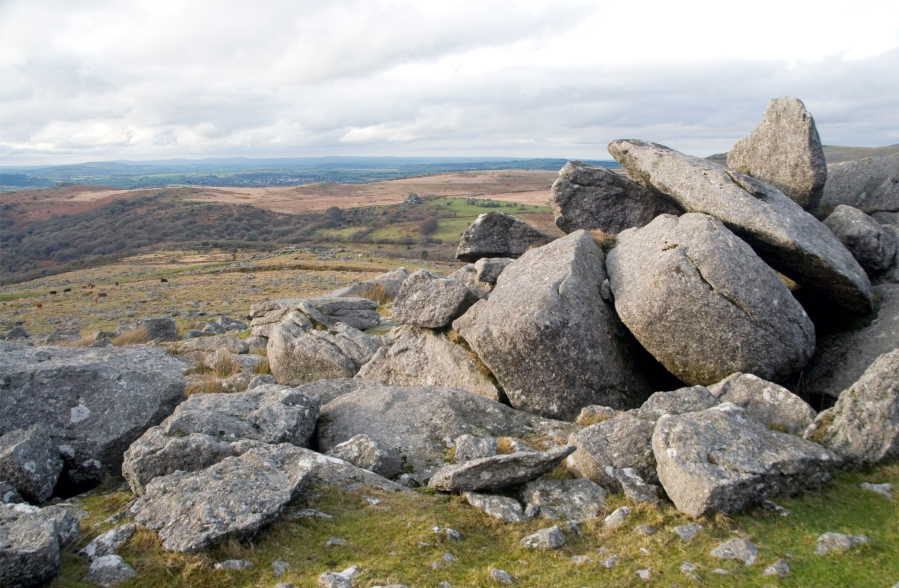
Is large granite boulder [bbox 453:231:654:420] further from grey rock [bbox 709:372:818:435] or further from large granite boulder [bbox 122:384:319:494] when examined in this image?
large granite boulder [bbox 122:384:319:494]

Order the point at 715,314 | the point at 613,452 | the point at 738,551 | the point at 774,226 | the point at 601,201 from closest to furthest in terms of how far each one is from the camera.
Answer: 1. the point at 738,551
2. the point at 613,452
3. the point at 715,314
4. the point at 774,226
5. the point at 601,201

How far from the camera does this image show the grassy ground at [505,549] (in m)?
6.52

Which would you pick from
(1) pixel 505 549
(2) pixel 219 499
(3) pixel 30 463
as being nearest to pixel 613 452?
(1) pixel 505 549

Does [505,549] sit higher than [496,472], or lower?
lower

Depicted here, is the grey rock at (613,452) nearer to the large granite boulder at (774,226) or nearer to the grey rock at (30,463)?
the large granite boulder at (774,226)

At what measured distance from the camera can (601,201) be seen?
66.6ft

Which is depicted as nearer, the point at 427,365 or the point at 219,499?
the point at 219,499

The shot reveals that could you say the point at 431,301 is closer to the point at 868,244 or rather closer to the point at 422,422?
the point at 422,422

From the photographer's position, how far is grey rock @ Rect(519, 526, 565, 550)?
7.30m

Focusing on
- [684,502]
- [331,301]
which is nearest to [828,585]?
[684,502]

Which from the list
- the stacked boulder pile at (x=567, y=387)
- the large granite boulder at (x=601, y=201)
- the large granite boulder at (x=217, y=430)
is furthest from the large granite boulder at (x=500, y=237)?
the large granite boulder at (x=217, y=430)

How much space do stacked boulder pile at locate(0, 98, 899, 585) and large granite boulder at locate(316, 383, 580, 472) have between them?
47mm

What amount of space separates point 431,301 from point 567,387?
4.86 meters

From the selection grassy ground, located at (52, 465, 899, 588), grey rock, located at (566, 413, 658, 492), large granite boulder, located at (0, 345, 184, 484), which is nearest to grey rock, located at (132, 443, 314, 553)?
grassy ground, located at (52, 465, 899, 588)
